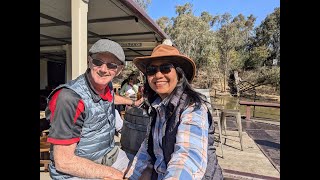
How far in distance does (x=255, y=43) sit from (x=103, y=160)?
139ft

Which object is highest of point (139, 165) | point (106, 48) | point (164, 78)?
point (106, 48)

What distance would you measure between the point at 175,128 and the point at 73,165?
0.77 meters

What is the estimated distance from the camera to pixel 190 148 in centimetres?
115

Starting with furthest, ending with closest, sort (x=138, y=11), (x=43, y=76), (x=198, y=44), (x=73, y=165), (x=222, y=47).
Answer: (x=222, y=47) → (x=198, y=44) → (x=43, y=76) → (x=138, y=11) → (x=73, y=165)

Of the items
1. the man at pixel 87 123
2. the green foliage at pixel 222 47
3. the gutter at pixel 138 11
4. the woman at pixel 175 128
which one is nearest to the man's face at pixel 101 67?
the man at pixel 87 123

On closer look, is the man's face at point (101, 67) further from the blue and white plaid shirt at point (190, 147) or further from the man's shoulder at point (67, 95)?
the blue and white plaid shirt at point (190, 147)

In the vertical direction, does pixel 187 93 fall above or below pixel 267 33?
below

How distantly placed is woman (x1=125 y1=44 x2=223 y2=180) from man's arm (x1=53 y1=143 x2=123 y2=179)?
0.84ft

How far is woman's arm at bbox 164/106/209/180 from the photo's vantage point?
1.08m

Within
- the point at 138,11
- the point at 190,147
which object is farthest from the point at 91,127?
the point at 138,11

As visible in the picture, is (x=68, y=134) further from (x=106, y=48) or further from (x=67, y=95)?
(x=106, y=48)

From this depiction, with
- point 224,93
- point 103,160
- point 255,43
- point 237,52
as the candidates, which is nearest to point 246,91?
point 224,93
